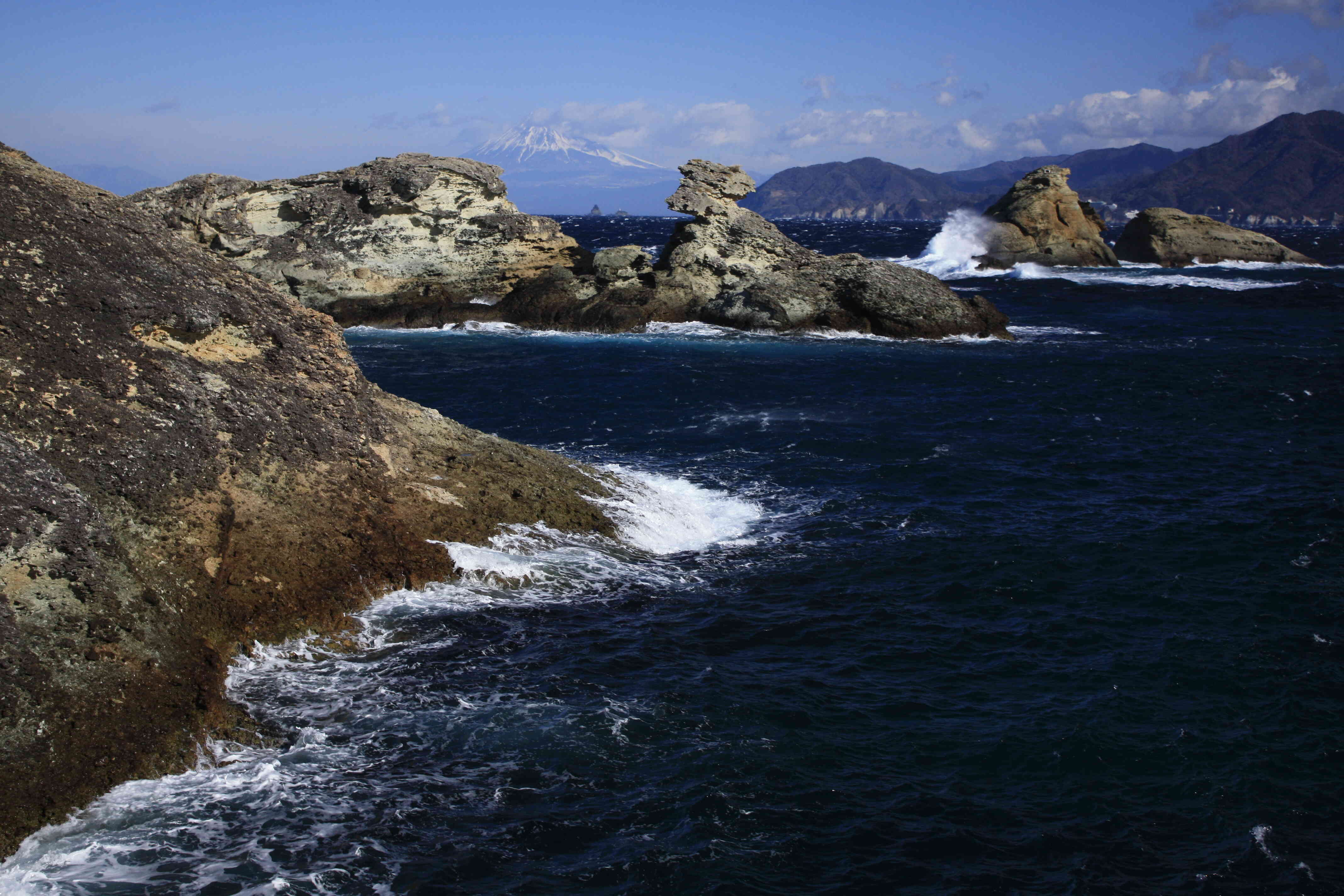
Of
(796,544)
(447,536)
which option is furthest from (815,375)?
(447,536)

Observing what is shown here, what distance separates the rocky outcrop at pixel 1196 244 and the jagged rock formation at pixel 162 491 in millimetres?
73731

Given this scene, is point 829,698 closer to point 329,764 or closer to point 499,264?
point 329,764

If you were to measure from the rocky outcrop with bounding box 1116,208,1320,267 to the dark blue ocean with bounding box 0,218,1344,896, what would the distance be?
5796 centimetres

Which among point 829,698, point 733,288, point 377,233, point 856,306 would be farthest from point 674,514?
point 377,233

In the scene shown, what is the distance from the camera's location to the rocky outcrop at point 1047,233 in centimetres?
7581

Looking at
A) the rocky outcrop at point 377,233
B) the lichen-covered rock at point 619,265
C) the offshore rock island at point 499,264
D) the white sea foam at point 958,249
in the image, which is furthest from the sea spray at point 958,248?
the rocky outcrop at point 377,233

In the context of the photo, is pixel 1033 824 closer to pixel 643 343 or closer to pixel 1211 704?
pixel 1211 704

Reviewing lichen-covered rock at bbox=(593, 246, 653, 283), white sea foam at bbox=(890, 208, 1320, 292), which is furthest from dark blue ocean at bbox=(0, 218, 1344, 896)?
white sea foam at bbox=(890, 208, 1320, 292)

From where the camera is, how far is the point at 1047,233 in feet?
250

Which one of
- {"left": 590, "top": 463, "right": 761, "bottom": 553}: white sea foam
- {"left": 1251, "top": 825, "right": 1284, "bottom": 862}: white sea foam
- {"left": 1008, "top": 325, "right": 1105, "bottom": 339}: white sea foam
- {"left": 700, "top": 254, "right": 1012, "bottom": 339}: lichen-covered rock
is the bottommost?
{"left": 1251, "top": 825, "right": 1284, "bottom": 862}: white sea foam

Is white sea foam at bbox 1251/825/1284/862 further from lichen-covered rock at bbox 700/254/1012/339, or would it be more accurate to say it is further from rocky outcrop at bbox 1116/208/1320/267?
rocky outcrop at bbox 1116/208/1320/267

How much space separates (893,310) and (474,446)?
2900cm

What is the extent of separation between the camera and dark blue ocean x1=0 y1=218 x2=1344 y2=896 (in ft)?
29.1

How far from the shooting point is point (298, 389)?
14.9 meters
